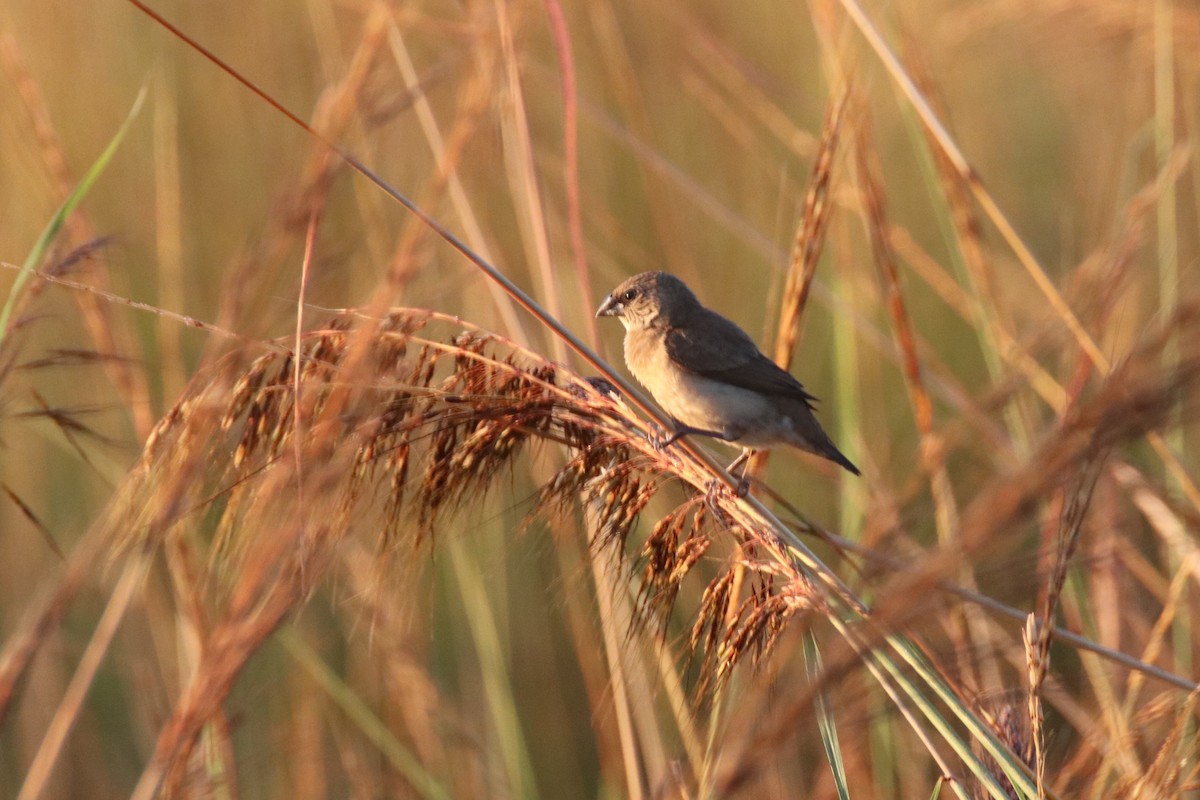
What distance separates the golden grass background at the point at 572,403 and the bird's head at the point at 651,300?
13 cm

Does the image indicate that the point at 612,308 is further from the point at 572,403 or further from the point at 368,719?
the point at 572,403

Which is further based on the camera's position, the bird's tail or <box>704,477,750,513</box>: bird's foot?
the bird's tail

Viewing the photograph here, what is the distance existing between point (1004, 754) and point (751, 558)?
0.50m

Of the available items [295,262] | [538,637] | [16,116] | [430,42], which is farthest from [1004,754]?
[430,42]

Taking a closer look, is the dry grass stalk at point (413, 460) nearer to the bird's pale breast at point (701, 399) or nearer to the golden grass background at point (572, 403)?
the golden grass background at point (572, 403)

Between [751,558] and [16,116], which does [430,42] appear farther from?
[751,558]

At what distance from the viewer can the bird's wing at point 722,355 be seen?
12.4 ft

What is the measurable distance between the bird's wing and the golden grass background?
22 centimetres

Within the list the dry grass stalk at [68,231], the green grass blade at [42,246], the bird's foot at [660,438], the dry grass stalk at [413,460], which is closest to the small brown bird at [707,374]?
the bird's foot at [660,438]

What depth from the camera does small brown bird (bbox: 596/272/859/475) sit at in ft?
12.0

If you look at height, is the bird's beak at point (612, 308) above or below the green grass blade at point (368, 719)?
above

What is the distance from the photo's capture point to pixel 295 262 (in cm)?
173

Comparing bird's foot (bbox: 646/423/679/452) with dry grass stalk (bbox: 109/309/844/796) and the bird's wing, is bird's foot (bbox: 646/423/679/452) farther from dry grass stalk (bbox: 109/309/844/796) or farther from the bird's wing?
the bird's wing

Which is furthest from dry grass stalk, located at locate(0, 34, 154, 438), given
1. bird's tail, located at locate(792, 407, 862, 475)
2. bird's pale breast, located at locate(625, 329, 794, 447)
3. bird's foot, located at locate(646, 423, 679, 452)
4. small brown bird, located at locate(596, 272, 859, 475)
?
bird's tail, located at locate(792, 407, 862, 475)
